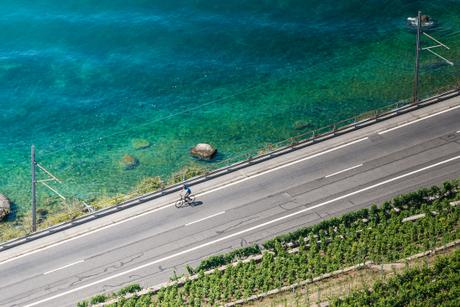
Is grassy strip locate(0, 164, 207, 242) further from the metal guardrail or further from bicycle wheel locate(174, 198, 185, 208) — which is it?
bicycle wheel locate(174, 198, 185, 208)

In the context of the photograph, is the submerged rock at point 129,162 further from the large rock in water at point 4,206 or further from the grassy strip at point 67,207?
the large rock in water at point 4,206

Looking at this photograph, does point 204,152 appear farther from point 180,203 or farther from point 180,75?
point 180,75

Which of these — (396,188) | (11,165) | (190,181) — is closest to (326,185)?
(396,188)

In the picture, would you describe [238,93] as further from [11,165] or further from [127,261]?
[127,261]

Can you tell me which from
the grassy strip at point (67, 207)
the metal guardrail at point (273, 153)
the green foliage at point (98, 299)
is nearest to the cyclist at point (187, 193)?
the metal guardrail at point (273, 153)

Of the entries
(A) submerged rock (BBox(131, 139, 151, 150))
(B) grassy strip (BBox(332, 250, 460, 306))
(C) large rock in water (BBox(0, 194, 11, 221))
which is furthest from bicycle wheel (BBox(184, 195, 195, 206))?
(C) large rock in water (BBox(0, 194, 11, 221))

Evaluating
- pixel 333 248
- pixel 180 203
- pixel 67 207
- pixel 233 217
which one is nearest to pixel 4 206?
pixel 67 207

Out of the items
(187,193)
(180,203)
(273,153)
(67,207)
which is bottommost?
(67,207)
